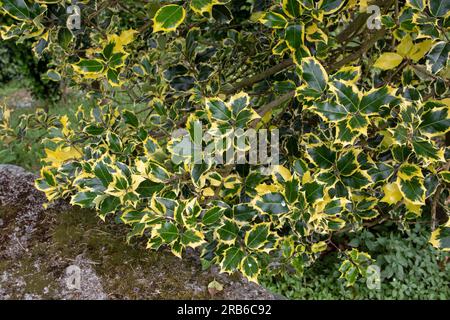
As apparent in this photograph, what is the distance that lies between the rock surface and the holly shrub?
11.8 inches

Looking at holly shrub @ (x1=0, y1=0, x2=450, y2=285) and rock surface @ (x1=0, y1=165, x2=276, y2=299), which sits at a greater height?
holly shrub @ (x1=0, y1=0, x2=450, y2=285)

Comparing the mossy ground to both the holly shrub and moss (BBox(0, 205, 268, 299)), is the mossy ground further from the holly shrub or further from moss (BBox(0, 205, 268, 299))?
the holly shrub

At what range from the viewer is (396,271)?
9.21 ft

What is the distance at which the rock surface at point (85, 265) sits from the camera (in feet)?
6.55

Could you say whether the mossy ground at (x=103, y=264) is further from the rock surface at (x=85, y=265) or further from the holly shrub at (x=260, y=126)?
the holly shrub at (x=260, y=126)

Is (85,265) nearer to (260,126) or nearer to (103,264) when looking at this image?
(103,264)

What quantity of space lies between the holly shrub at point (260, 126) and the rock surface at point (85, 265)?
300mm

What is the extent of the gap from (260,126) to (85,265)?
1013 mm

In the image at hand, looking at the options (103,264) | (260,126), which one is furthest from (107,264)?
(260,126)

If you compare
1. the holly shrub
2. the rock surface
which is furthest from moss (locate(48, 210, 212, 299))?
Answer: the holly shrub

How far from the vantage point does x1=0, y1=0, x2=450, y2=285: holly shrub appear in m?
1.36

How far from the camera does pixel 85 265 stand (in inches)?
82.9

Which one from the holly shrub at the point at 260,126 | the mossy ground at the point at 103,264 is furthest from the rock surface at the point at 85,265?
the holly shrub at the point at 260,126

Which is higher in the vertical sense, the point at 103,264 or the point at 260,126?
the point at 260,126
